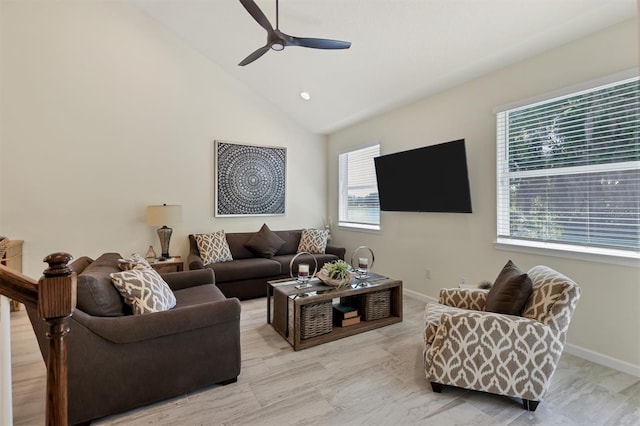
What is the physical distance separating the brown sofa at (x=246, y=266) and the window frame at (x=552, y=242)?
8.04ft

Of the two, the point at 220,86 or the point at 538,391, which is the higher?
the point at 220,86

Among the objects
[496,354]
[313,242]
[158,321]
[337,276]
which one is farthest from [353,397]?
[313,242]

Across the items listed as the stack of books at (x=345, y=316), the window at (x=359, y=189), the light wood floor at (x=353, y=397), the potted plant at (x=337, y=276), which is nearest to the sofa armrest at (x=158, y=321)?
the light wood floor at (x=353, y=397)

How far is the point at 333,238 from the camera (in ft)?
18.8

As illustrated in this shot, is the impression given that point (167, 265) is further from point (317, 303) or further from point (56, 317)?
point (56, 317)

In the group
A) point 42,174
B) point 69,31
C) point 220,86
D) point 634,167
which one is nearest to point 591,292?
point 634,167

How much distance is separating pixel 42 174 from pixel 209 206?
201 cm

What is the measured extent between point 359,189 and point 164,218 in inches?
120

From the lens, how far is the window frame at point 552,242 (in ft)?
7.41

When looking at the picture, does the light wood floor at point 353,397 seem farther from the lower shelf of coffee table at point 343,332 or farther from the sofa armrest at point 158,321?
the sofa armrest at point 158,321

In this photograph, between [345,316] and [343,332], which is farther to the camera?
[345,316]

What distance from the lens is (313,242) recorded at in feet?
16.1

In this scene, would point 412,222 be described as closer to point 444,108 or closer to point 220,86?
point 444,108

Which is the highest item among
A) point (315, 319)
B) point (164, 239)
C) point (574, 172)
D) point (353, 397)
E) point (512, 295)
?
point (574, 172)
